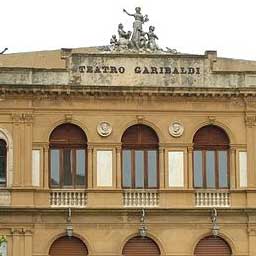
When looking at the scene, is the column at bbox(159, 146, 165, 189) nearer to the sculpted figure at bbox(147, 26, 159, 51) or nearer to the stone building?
the stone building

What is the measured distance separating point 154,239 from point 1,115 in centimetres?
838

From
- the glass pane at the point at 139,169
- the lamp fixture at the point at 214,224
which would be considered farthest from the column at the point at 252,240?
the glass pane at the point at 139,169

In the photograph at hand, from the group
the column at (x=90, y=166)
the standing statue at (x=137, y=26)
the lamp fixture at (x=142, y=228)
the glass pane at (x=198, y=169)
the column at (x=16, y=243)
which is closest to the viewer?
the column at (x=16, y=243)

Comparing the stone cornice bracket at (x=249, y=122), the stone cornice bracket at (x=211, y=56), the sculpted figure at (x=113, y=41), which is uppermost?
the sculpted figure at (x=113, y=41)

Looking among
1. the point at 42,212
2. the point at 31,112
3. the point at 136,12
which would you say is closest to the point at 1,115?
the point at 31,112

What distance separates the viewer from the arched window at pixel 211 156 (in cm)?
4472

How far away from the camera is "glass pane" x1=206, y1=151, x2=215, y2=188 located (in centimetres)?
4469

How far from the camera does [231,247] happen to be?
43906 millimetres

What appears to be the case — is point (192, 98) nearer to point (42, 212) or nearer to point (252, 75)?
point (252, 75)

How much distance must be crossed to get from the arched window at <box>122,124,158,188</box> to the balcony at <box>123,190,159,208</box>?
0.38 metres

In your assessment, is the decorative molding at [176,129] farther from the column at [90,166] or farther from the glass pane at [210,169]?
the column at [90,166]

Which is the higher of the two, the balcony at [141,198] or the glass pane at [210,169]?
the glass pane at [210,169]

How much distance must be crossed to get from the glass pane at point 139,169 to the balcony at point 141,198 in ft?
1.43

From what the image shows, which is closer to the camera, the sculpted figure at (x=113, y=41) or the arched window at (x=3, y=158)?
the arched window at (x=3, y=158)
